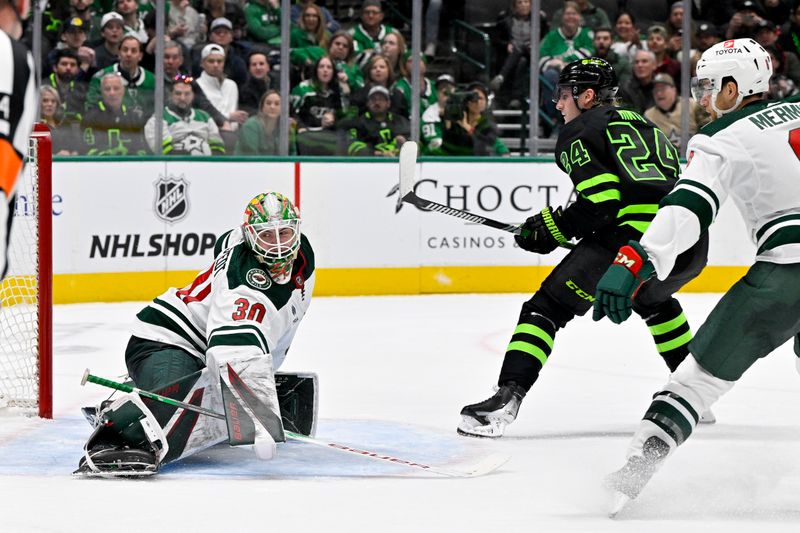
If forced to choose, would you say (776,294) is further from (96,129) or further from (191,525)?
(96,129)

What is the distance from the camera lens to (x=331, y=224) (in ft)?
26.7

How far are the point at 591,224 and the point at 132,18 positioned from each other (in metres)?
4.45

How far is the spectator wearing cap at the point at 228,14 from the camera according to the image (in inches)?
322

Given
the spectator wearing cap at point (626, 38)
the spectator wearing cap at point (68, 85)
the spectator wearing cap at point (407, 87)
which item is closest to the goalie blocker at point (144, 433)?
the spectator wearing cap at point (68, 85)

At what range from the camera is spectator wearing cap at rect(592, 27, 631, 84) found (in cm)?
900

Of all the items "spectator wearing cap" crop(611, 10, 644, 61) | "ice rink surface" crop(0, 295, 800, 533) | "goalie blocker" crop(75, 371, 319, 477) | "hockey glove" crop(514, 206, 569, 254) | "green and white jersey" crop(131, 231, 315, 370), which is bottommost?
"ice rink surface" crop(0, 295, 800, 533)

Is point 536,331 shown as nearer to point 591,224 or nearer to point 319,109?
point 591,224

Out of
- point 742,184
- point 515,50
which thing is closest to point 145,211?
point 515,50

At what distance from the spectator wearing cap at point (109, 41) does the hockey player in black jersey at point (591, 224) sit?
4.18 m

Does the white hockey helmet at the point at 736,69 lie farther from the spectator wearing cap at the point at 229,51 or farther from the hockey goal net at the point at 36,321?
the spectator wearing cap at the point at 229,51

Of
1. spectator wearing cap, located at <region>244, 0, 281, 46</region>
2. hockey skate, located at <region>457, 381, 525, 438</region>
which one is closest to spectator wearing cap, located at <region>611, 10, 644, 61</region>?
spectator wearing cap, located at <region>244, 0, 281, 46</region>

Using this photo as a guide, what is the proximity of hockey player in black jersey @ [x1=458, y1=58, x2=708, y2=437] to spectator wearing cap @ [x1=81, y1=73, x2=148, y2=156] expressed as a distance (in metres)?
4.05

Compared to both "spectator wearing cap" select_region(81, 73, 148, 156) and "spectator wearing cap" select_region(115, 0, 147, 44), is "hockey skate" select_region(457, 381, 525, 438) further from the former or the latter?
"spectator wearing cap" select_region(115, 0, 147, 44)

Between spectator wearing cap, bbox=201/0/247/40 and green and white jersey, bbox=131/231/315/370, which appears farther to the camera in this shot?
spectator wearing cap, bbox=201/0/247/40
